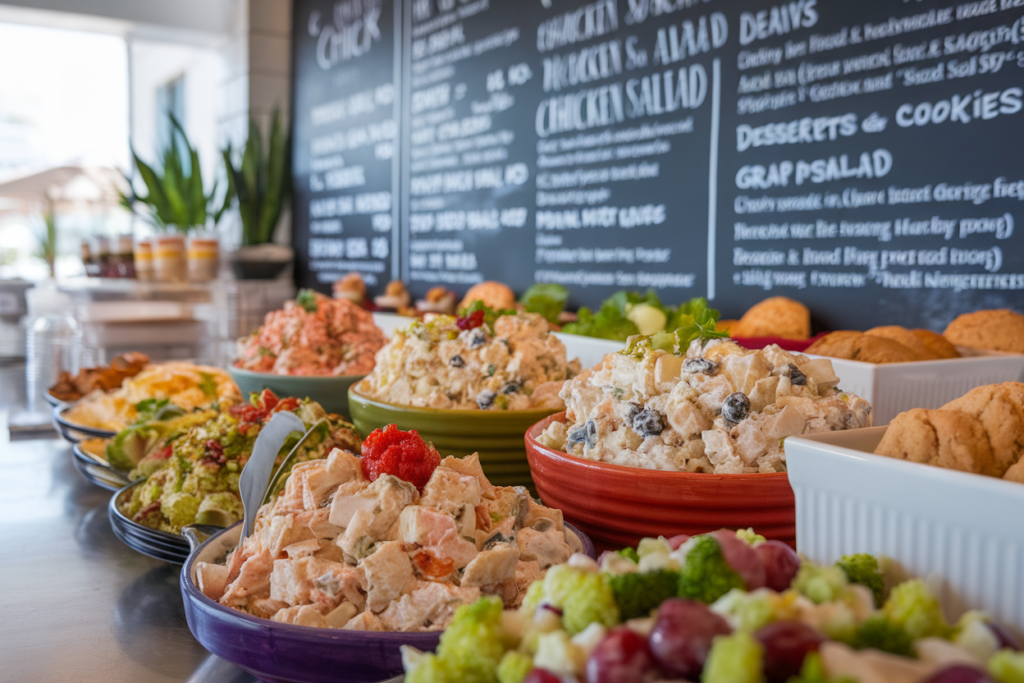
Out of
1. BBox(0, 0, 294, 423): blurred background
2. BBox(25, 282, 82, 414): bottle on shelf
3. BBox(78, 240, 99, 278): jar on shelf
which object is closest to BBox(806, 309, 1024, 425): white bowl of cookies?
BBox(25, 282, 82, 414): bottle on shelf

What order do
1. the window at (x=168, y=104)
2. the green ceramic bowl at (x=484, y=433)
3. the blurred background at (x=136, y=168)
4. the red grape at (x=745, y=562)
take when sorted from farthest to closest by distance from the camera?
1. the window at (x=168, y=104)
2. the blurred background at (x=136, y=168)
3. the green ceramic bowl at (x=484, y=433)
4. the red grape at (x=745, y=562)

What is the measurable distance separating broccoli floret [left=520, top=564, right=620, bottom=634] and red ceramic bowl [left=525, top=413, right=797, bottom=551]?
0.42 m

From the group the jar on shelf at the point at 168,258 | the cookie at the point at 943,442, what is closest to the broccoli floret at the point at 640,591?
the cookie at the point at 943,442

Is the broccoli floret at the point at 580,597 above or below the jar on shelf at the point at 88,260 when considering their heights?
below

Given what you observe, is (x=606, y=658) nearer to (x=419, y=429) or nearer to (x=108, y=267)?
(x=419, y=429)

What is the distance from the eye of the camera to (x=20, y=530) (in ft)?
Answer: 5.80

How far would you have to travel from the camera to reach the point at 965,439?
0.92 meters

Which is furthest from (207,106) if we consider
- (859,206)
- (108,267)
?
(859,206)

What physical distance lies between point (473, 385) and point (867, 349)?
2.96ft

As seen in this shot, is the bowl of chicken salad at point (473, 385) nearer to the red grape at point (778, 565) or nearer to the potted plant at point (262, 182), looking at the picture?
the red grape at point (778, 565)

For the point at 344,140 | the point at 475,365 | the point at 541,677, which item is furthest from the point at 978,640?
the point at 344,140

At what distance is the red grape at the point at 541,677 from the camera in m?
0.62

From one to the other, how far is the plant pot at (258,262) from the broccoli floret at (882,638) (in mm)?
5366

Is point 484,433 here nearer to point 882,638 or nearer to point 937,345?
point 882,638
